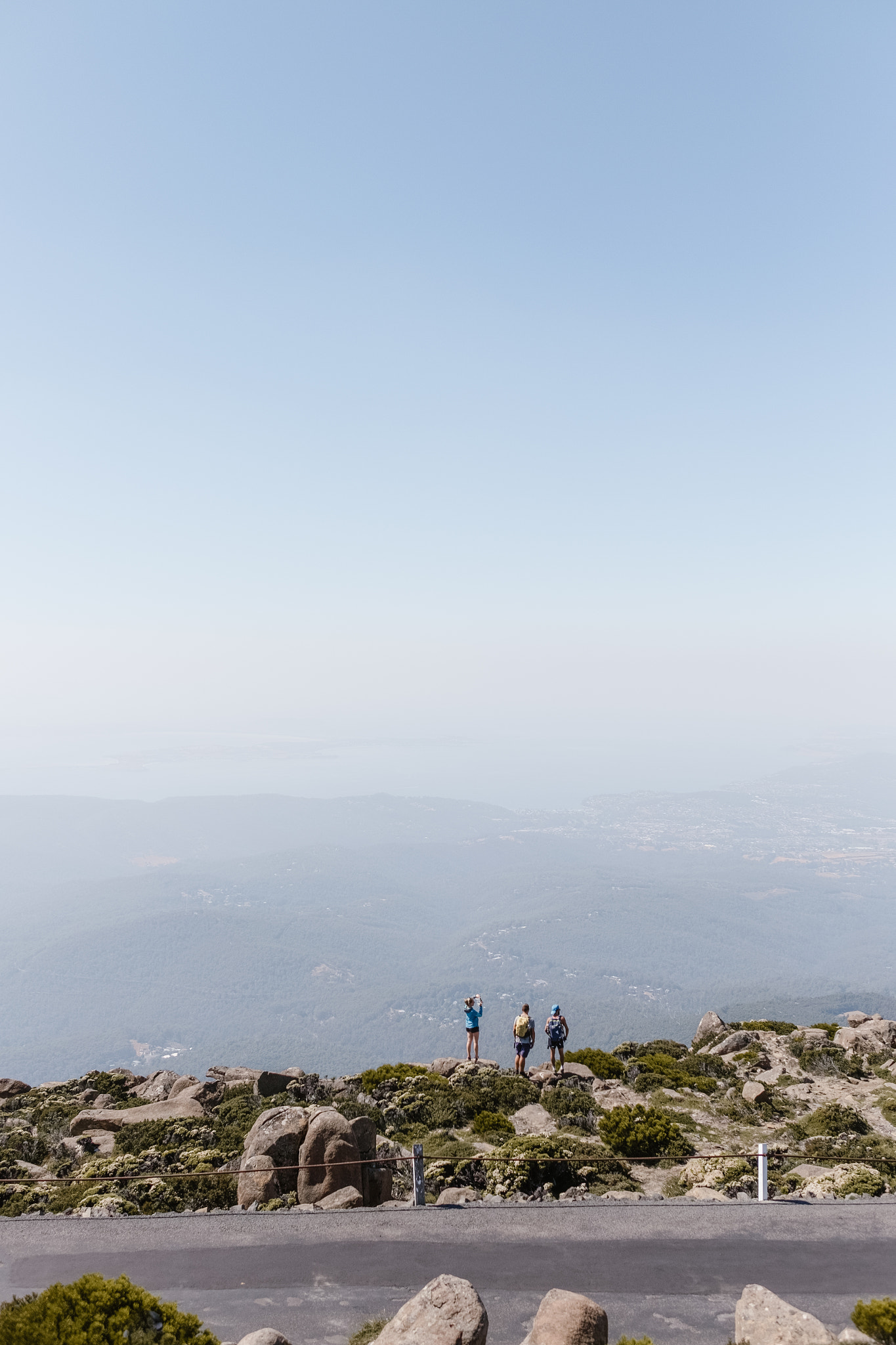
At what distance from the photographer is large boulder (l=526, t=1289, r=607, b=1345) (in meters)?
9.04

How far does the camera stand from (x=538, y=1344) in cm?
902

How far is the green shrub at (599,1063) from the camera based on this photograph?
26500 millimetres

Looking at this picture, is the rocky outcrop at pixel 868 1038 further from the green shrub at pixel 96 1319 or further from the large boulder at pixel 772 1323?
the green shrub at pixel 96 1319

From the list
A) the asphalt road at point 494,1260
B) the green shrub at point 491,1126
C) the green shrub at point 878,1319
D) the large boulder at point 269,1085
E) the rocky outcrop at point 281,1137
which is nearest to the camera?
the green shrub at point 878,1319

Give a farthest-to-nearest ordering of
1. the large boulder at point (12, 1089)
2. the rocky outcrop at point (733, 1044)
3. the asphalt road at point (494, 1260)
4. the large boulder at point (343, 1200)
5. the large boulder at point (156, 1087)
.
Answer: the rocky outcrop at point (733, 1044) → the large boulder at point (12, 1089) → the large boulder at point (156, 1087) → the large boulder at point (343, 1200) → the asphalt road at point (494, 1260)

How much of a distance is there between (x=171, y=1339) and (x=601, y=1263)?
740cm

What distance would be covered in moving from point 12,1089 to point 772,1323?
30779mm

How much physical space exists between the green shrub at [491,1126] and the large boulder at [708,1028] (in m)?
18.3

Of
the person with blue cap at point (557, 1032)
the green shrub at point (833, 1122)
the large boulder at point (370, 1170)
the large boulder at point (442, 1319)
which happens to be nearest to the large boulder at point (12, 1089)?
the large boulder at point (370, 1170)

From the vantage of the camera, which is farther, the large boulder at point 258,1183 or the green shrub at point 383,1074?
the green shrub at point 383,1074

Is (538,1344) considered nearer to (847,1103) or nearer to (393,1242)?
(393,1242)

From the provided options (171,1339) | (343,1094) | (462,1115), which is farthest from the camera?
(343,1094)

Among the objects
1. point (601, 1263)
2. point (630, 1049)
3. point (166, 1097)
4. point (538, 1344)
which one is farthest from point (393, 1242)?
point (630, 1049)

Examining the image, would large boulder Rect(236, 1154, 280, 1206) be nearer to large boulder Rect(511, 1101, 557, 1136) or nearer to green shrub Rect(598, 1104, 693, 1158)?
large boulder Rect(511, 1101, 557, 1136)
